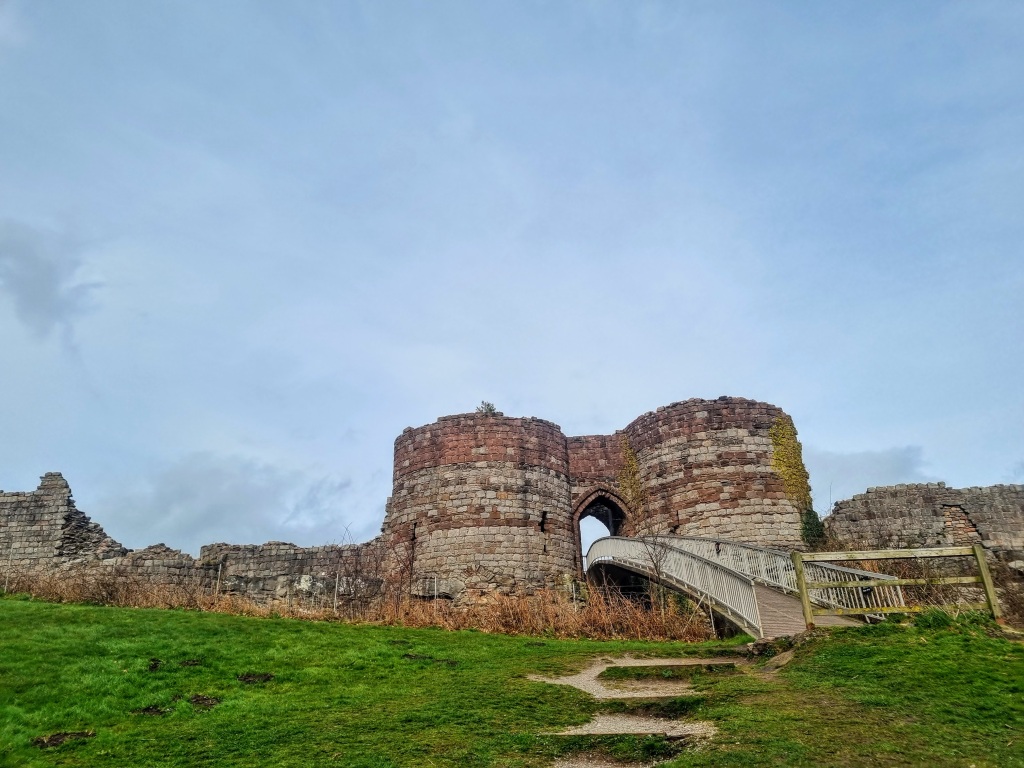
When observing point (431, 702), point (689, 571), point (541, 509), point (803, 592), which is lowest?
point (431, 702)

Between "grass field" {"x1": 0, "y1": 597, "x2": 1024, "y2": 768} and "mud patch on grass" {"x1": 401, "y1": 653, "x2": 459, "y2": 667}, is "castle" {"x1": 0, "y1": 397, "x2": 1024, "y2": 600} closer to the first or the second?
"mud patch on grass" {"x1": 401, "y1": 653, "x2": 459, "y2": 667}

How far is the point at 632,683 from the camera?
10938mm

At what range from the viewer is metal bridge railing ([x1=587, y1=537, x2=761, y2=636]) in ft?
47.0

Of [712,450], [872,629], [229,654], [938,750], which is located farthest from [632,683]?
[712,450]

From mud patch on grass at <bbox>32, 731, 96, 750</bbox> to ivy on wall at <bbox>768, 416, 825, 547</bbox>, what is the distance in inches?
760

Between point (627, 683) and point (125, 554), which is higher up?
point (125, 554)

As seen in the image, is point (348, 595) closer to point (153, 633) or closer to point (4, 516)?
point (153, 633)

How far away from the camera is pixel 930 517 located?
927 inches

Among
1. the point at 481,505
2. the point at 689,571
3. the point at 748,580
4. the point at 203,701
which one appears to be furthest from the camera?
the point at 481,505

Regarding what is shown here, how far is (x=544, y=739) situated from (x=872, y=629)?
16.8 feet

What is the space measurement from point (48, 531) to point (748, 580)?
22.3m

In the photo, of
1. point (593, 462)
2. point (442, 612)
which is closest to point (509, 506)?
point (593, 462)

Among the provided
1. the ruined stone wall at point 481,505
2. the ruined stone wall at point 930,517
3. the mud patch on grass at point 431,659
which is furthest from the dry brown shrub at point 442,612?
the ruined stone wall at point 930,517

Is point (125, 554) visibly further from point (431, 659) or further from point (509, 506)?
point (431, 659)
